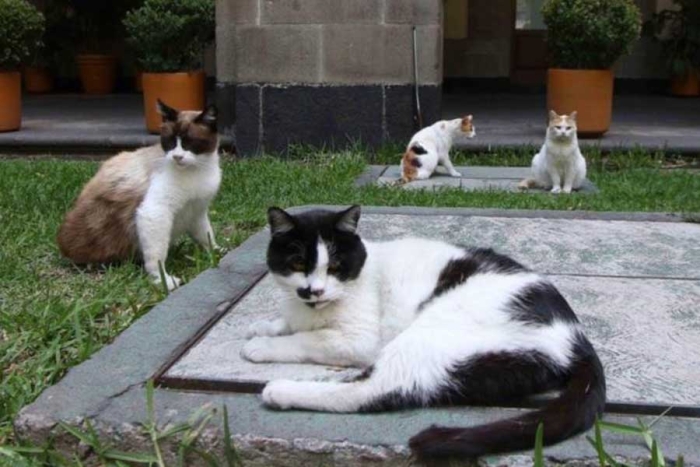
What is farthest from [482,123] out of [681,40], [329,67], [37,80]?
[37,80]

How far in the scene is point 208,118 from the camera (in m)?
4.04

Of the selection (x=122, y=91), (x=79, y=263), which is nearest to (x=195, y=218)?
(x=79, y=263)

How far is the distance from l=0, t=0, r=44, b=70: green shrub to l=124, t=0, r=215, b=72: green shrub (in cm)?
96

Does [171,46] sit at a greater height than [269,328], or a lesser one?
greater

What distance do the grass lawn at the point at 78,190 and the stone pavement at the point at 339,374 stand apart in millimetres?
268

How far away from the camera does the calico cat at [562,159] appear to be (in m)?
6.19

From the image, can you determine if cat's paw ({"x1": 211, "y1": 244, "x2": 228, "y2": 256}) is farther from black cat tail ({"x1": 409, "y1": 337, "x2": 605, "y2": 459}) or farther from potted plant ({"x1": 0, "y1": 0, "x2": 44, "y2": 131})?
potted plant ({"x1": 0, "y1": 0, "x2": 44, "y2": 131})

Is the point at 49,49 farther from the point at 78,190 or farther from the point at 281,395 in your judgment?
the point at 281,395

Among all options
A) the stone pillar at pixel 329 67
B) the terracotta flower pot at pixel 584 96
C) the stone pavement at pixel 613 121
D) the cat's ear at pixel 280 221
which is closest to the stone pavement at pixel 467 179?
the stone pillar at pixel 329 67

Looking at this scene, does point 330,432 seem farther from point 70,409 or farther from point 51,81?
point 51,81

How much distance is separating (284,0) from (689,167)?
3.60m

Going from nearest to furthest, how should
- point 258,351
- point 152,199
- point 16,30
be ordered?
point 258,351, point 152,199, point 16,30

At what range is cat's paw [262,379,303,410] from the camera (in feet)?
7.43

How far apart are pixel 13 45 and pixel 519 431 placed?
301 inches
